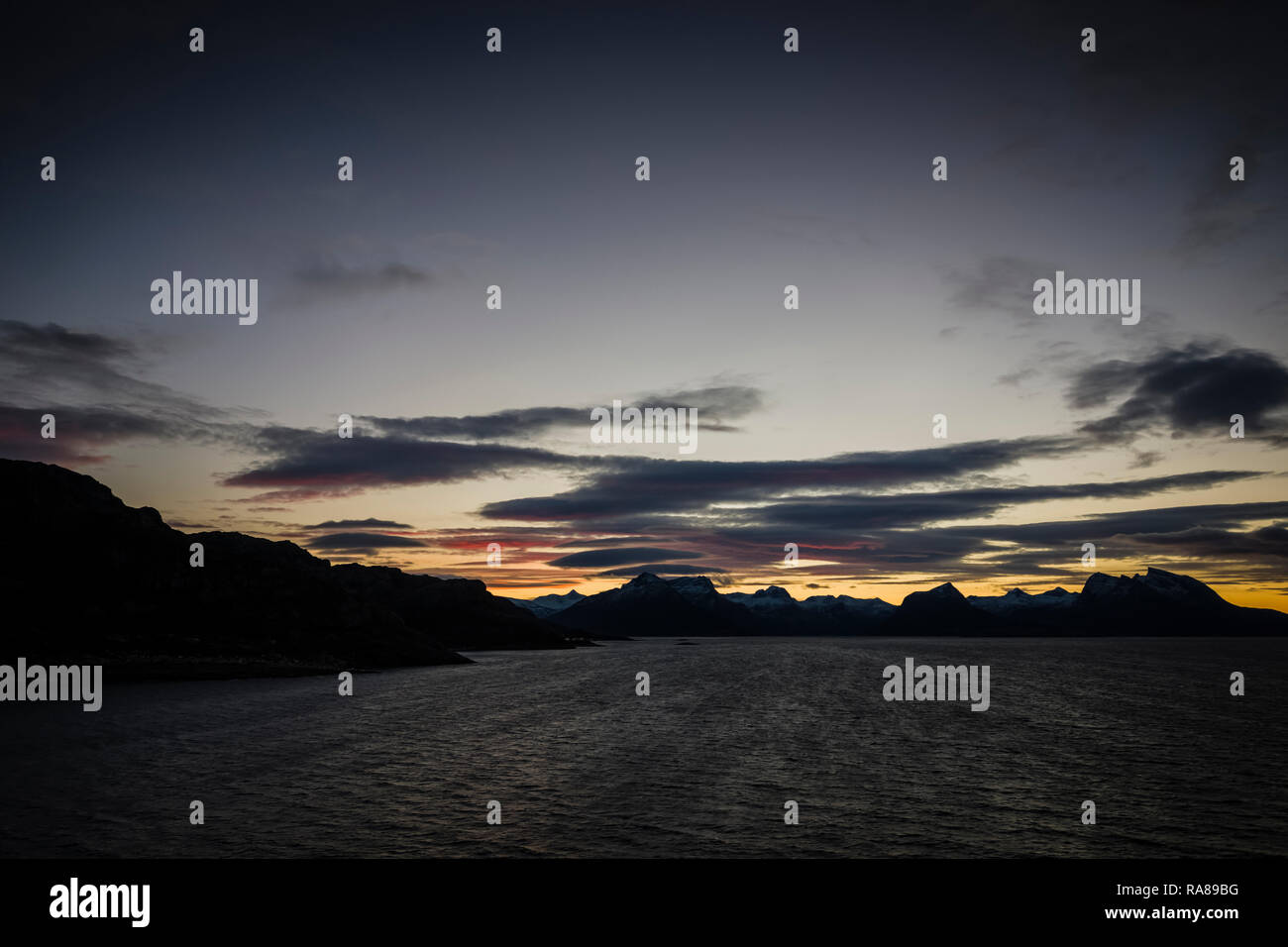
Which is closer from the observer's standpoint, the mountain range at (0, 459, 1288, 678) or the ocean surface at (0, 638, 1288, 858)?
the ocean surface at (0, 638, 1288, 858)

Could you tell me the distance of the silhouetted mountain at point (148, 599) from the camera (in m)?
139

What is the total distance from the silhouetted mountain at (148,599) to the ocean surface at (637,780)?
2201 inches

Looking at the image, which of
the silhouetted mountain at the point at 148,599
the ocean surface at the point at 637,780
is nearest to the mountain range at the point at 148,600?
the silhouetted mountain at the point at 148,599

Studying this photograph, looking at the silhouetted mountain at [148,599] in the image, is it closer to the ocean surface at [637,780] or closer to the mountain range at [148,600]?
the mountain range at [148,600]

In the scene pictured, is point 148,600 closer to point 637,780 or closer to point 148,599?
point 148,599

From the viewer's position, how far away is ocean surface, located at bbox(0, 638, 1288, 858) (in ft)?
102

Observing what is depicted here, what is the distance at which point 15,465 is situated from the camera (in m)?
184

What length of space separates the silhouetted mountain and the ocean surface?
55909 mm

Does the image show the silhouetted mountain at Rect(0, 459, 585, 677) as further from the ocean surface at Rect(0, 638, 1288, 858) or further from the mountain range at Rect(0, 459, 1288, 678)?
the ocean surface at Rect(0, 638, 1288, 858)

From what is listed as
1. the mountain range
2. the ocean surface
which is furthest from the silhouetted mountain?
the ocean surface

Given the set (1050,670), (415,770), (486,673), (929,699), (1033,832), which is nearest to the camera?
(1033,832)
